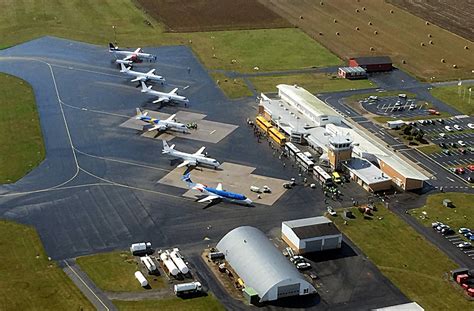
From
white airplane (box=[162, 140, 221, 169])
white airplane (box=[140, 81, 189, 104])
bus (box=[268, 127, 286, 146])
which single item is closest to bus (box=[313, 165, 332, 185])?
bus (box=[268, 127, 286, 146])

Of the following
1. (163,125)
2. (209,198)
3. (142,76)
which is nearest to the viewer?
(209,198)

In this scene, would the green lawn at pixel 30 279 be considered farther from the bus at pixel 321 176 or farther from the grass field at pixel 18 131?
the bus at pixel 321 176

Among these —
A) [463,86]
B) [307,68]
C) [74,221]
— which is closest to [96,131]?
[74,221]

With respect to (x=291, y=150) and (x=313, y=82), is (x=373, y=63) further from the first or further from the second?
(x=291, y=150)

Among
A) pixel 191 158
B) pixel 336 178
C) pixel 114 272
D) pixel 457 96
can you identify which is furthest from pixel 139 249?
pixel 457 96

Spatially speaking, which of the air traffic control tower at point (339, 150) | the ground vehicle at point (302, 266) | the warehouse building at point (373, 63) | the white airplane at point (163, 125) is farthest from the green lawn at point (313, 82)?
the ground vehicle at point (302, 266)

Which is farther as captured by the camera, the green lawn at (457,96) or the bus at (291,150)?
the green lawn at (457,96)
